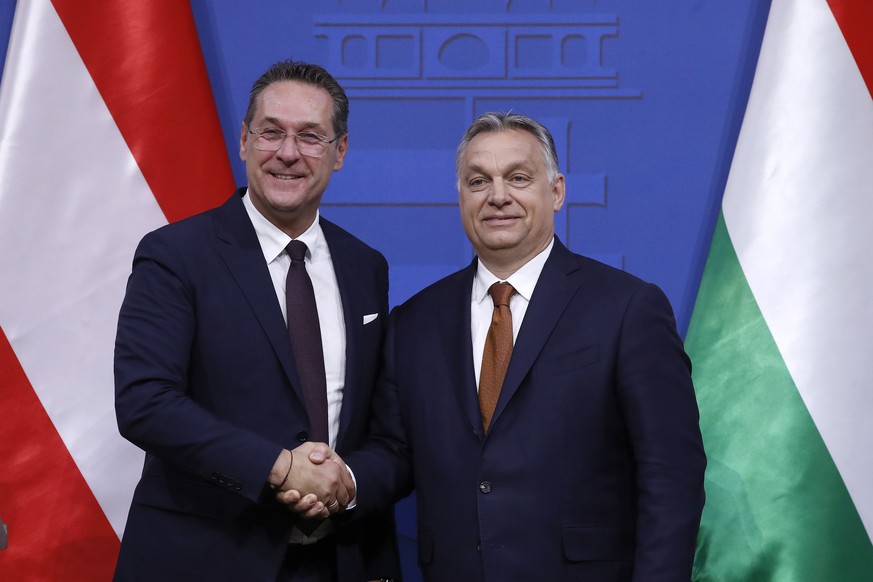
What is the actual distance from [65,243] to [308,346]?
0.75 m

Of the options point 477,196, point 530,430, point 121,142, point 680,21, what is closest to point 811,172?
point 680,21

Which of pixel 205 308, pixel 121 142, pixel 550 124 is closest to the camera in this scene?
pixel 205 308

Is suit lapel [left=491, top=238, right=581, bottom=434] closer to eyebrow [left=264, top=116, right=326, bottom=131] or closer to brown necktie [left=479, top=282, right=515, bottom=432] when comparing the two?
brown necktie [left=479, top=282, right=515, bottom=432]

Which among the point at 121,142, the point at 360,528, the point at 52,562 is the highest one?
the point at 121,142

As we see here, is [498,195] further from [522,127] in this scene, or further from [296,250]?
[296,250]

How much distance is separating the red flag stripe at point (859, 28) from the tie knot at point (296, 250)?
124cm

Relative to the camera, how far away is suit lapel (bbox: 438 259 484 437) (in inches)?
68.3

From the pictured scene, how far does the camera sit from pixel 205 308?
181cm

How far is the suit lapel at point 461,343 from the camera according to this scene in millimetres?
1734

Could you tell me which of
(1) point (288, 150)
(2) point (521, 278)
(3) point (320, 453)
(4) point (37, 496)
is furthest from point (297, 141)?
(4) point (37, 496)

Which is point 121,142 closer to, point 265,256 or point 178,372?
point 265,256

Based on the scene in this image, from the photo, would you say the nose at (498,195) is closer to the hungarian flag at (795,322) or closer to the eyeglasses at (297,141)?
the eyeglasses at (297,141)

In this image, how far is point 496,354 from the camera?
1.75 m

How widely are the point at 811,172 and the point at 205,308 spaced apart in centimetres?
127
